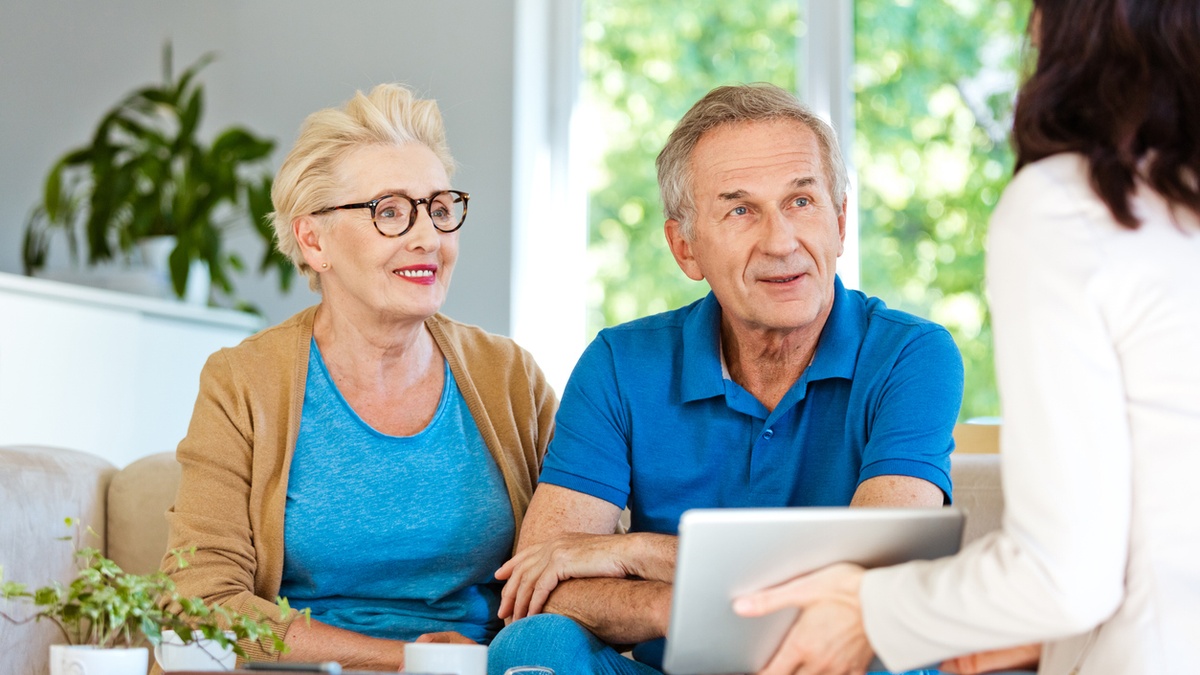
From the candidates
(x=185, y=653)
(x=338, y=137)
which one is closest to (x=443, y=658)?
(x=185, y=653)

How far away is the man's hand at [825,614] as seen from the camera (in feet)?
3.61

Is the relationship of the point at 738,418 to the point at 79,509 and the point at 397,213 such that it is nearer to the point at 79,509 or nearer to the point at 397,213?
the point at 397,213

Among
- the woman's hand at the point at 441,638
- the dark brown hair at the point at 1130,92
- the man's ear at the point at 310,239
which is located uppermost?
the dark brown hair at the point at 1130,92

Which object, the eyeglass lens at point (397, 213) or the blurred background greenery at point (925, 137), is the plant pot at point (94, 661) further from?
the blurred background greenery at point (925, 137)

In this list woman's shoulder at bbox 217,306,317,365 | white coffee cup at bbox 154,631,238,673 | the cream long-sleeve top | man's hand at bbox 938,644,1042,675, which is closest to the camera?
the cream long-sleeve top

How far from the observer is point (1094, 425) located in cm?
94

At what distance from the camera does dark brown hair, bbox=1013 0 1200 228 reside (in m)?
0.96

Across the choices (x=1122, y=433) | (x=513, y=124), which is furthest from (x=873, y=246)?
(x=1122, y=433)

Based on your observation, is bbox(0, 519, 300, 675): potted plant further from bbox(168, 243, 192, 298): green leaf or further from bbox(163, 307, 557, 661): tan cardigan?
bbox(168, 243, 192, 298): green leaf

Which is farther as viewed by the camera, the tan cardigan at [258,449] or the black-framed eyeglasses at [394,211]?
the black-framed eyeglasses at [394,211]

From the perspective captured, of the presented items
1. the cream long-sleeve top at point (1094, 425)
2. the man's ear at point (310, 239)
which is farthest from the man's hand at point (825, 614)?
the man's ear at point (310, 239)

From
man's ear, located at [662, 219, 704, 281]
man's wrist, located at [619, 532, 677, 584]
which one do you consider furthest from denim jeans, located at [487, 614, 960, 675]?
man's ear, located at [662, 219, 704, 281]

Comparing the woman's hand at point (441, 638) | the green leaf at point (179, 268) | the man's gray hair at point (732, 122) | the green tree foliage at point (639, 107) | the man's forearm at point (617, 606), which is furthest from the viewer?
the green tree foliage at point (639, 107)

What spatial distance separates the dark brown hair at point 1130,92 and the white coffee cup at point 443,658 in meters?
0.75
